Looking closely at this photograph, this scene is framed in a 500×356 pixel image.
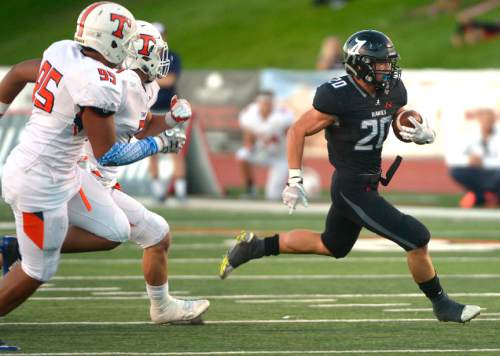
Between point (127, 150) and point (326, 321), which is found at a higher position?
point (127, 150)

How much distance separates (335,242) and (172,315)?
3.49 feet

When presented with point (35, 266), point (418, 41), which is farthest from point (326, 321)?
point (418, 41)

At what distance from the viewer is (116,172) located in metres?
7.18

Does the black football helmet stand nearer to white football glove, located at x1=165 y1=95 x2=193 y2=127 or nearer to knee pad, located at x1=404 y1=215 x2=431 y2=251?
knee pad, located at x1=404 y1=215 x2=431 y2=251

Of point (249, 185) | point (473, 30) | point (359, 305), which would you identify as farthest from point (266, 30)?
point (359, 305)

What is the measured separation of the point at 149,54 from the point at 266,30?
24576 millimetres

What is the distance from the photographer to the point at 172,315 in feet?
23.3

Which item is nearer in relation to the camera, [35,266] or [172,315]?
[35,266]

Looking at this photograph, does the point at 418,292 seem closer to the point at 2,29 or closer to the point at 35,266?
the point at 35,266

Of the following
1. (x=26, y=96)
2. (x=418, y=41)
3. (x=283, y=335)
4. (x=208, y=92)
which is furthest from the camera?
(x=418, y=41)

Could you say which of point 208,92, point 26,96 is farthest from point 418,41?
point 26,96

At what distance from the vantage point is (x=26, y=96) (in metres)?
17.4

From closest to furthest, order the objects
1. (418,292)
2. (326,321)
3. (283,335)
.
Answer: (283,335), (326,321), (418,292)

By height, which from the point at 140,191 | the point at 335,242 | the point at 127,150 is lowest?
the point at 140,191
